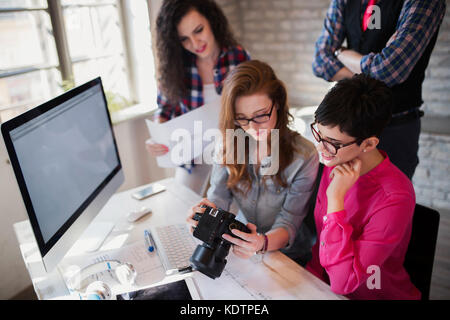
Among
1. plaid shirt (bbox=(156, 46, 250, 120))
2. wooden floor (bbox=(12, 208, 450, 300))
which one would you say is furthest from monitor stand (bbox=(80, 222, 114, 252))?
wooden floor (bbox=(12, 208, 450, 300))

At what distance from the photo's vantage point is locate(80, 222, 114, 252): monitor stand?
1.35 metres

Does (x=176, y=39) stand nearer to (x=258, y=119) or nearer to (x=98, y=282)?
(x=258, y=119)

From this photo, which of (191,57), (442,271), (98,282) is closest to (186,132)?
(191,57)

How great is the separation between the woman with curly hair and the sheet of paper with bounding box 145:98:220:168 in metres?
0.06

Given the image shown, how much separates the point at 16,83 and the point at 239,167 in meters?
1.51

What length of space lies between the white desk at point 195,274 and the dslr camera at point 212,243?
0.27 feet

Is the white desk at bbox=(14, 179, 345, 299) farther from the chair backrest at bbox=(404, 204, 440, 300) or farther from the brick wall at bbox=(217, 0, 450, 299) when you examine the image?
the brick wall at bbox=(217, 0, 450, 299)

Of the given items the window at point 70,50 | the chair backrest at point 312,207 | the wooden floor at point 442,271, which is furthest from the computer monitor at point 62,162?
the wooden floor at point 442,271
